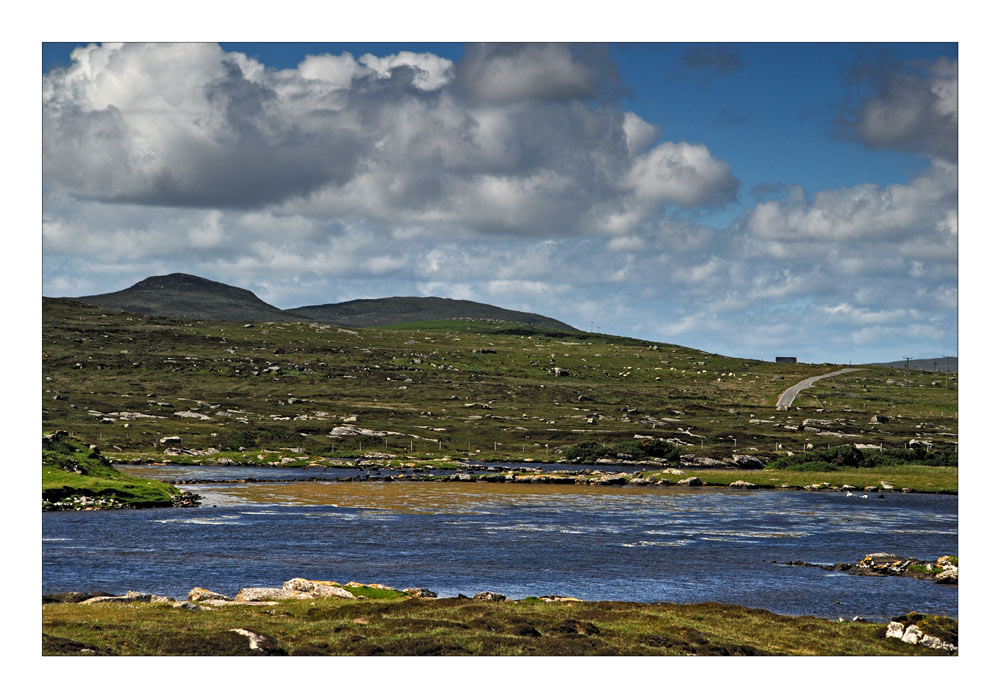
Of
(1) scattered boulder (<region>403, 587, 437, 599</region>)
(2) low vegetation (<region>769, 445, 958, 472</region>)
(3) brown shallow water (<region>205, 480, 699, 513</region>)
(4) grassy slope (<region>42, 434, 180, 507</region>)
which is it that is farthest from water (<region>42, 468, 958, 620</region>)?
(2) low vegetation (<region>769, 445, 958, 472</region>)

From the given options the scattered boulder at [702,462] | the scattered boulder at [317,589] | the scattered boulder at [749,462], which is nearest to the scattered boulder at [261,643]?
the scattered boulder at [317,589]

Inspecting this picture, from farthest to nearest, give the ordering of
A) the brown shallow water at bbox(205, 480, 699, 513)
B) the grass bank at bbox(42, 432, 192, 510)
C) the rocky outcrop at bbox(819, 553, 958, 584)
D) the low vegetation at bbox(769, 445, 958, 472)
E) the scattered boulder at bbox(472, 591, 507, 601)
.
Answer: the low vegetation at bbox(769, 445, 958, 472), the brown shallow water at bbox(205, 480, 699, 513), the grass bank at bbox(42, 432, 192, 510), the rocky outcrop at bbox(819, 553, 958, 584), the scattered boulder at bbox(472, 591, 507, 601)

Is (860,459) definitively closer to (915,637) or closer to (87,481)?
(87,481)

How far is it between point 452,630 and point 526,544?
35829mm

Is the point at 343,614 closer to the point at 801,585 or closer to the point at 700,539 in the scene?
the point at 801,585

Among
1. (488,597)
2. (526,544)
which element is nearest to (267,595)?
(488,597)

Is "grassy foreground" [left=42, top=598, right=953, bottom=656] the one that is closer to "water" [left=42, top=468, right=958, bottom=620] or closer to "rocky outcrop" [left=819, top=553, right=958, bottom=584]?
"water" [left=42, top=468, right=958, bottom=620]

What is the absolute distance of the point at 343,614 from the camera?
4309cm

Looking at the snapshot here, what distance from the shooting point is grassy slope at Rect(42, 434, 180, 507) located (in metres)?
90.5

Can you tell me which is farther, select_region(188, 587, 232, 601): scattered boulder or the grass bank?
the grass bank

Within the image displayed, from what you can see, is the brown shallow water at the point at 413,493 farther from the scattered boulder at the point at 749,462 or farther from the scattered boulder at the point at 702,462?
the scattered boulder at the point at 749,462

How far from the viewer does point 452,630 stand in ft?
126

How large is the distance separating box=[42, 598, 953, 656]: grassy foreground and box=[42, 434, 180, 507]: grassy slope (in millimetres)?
50122
